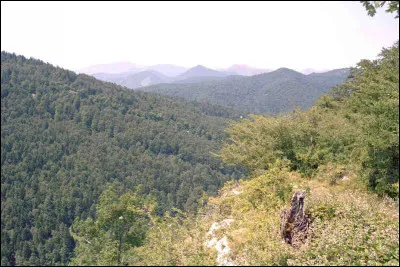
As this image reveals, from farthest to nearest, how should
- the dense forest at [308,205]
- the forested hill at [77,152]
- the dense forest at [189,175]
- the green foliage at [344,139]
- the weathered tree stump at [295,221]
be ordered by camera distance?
the forested hill at [77,152] < the green foliage at [344,139] < the weathered tree stump at [295,221] < the dense forest at [189,175] < the dense forest at [308,205]

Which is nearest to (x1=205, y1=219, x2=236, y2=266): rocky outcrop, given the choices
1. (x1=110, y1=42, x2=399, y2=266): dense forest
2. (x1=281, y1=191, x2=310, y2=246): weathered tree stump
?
(x1=110, y1=42, x2=399, y2=266): dense forest

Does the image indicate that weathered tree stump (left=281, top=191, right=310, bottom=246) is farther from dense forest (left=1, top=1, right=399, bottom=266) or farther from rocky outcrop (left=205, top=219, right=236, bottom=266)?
rocky outcrop (left=205, top=219, right=236, bottom=266)

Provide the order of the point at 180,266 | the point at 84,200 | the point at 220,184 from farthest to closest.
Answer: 1. the point at 220,184
2. the point at 84,200
3. the point at 180,266

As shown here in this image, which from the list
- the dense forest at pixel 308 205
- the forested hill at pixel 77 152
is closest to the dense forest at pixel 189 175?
the dense forest at pixel 308 205

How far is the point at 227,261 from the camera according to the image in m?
5.48

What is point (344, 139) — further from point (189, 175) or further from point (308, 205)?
point (189, 175)

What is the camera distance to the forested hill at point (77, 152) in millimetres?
71938

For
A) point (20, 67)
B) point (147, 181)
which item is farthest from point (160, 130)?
point (20, 67)

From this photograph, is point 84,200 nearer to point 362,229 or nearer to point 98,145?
point 98,145

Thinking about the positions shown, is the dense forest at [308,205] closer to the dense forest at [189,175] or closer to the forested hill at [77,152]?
the dense forest at [189,175]

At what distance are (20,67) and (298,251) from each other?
533 ft

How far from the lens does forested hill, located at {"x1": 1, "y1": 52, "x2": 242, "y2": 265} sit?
71.9 meters

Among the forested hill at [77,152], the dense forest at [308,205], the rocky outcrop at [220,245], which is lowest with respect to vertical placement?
the forested hill at [77,152]

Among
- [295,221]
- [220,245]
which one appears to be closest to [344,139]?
[295,221]
